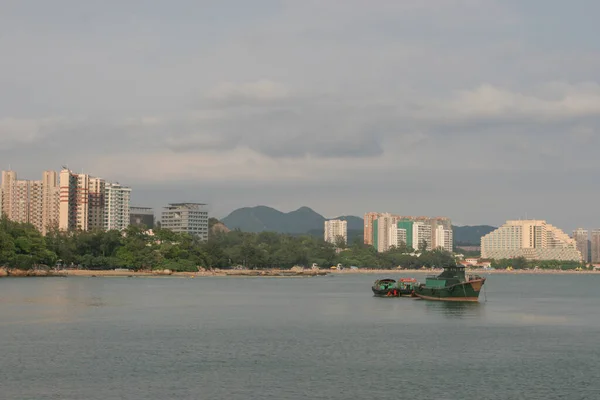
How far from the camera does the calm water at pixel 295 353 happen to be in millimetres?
37719

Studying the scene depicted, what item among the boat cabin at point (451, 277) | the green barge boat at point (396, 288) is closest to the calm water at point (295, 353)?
the boat cabin at point (451, 277)

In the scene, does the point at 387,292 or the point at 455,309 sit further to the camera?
the point at 387,292

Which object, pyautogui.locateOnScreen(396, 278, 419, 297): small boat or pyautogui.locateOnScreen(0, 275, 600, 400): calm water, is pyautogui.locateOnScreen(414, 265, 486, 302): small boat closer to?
pyautogui.locateOnScreen(396, 278, 419, 297): small boat

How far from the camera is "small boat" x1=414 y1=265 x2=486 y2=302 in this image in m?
93.6

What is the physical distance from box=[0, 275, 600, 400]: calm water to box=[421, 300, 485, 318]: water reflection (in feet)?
0.72

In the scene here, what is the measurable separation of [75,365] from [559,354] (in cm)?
2756

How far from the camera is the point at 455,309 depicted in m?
84.4

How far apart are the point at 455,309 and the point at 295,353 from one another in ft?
127

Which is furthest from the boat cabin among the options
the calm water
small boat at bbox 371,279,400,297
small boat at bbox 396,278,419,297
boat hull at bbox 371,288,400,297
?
small boat at bbox 371,279,400,297

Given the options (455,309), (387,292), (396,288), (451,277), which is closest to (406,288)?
(396,288)

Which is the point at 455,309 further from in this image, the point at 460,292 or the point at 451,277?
the point at 451,277

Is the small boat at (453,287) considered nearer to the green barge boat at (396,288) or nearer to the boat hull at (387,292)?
the green barge boat at (396,288)

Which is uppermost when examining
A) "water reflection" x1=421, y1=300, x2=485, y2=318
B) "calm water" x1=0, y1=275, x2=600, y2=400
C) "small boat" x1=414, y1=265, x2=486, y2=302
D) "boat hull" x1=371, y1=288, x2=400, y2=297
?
"small boat" x1=414, y1=265, x2=486, y2=302

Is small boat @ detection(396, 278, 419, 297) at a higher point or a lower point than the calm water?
higher
